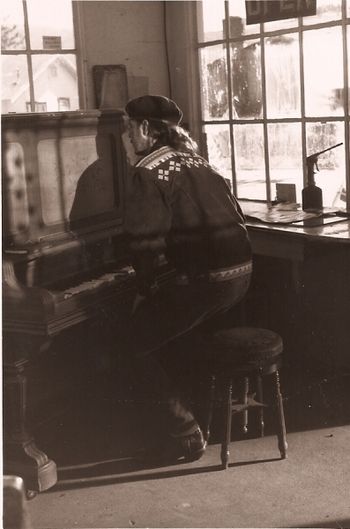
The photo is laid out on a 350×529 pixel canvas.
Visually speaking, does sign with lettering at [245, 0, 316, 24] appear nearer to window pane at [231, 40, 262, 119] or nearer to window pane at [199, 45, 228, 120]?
window pane at [231, 40, 262, 119]

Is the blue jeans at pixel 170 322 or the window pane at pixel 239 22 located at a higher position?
the window pane at pixel 239 22

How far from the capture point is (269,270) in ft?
14.5

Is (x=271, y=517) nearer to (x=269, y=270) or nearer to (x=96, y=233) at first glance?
(x=96, y=233)

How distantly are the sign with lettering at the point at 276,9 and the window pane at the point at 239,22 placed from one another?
60 millimetres

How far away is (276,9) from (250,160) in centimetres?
88

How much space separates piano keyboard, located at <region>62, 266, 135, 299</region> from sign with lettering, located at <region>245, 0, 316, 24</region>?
1.65 meters

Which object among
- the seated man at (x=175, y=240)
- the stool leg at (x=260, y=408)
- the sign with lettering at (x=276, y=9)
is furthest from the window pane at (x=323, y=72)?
the stool leg at (x=260, y=408)

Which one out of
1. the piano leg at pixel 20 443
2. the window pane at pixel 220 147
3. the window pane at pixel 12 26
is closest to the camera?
the piano leg at pixel 20 443

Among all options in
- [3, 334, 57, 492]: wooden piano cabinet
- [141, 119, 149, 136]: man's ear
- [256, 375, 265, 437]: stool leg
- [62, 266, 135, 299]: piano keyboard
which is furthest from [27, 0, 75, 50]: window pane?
[256, 375, 265, 437]: stool leg

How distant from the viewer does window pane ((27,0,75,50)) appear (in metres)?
4.39

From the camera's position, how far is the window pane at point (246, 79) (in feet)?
14.6

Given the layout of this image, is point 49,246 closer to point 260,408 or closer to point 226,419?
point 226,419

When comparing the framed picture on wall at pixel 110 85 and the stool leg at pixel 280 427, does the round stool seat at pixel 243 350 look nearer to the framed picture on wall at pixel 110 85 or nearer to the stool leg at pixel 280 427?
the stool leg at pixel 280 427

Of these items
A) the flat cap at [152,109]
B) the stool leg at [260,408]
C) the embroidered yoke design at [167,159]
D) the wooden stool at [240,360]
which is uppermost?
the flat cap at [152,109]
